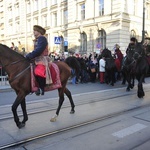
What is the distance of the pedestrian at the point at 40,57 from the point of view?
556 cm

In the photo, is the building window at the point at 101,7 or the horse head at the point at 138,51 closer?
the horse head at the point at 138,51

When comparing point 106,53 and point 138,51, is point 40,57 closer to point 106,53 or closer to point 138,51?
point 138,51

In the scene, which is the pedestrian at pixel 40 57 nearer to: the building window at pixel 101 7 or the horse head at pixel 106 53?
the horse head at pixel 106 53

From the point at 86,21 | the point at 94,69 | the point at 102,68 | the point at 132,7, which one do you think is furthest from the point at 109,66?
the point at 86,21

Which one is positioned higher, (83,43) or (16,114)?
(83,43)

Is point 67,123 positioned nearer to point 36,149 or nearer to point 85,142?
point 85,142

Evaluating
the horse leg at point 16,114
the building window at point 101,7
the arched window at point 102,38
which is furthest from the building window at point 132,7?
the horse leg at point 16,114

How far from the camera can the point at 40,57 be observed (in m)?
5.74

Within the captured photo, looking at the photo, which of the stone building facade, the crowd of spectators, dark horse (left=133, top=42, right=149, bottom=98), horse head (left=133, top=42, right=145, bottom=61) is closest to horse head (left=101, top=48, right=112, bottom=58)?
the crowd of spectators

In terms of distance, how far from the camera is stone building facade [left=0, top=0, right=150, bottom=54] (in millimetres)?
28703

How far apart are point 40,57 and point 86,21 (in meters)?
27.8

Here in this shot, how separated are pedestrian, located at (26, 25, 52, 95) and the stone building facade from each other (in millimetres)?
15079

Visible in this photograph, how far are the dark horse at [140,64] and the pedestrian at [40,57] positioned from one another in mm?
4727

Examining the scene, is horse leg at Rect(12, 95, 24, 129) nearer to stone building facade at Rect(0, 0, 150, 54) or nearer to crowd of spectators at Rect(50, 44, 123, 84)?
crowd of spectators at Rect(50, 44, 123, 84)
